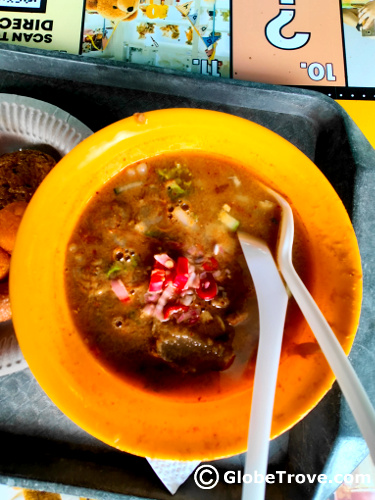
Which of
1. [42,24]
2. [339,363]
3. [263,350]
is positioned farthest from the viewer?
[42,24]

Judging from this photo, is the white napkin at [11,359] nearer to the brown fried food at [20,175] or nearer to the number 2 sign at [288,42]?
the brown fried food at [20,175]

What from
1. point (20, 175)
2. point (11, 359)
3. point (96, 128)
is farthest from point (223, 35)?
point (11, 359)

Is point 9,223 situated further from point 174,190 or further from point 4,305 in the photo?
point 174,190

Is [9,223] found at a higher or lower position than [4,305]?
higher

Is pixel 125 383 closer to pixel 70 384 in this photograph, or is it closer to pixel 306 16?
pixel 70 384

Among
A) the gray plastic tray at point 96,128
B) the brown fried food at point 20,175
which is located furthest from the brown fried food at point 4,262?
the gray plastic tray at point 96,128
